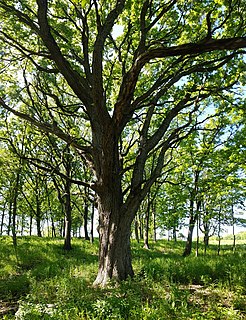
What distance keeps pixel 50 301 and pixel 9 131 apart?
14.7 metres

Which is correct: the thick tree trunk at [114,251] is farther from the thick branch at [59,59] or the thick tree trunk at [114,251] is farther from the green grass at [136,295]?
the thick branch at [59,59]

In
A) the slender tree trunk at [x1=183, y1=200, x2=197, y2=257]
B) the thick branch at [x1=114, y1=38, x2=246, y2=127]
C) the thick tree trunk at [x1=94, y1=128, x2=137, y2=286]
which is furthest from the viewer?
the slender tree trunk at [x1=183, y1=200, x2=197, y2=257]

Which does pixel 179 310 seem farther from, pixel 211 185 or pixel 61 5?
pixel 211 185

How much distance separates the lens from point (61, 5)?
7816 millimetres

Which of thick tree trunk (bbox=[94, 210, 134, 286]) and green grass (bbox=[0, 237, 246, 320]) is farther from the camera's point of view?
thick tree trunk (bbox=[94, 210, 134, 286])

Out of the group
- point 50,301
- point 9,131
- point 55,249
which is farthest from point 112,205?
point 9,131

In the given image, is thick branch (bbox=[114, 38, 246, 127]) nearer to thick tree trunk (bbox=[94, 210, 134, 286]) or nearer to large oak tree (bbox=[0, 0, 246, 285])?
large oak tree (bbox=[0, 0, 246, 285])

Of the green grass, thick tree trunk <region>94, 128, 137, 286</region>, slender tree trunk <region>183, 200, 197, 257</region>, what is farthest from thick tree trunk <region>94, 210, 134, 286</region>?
slender tree trunk <region>183, 200, 197, 257</region>

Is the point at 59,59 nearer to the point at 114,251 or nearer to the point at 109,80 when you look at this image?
the point at 109,80

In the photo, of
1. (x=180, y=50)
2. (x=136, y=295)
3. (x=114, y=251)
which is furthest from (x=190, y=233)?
(x=180, y=50)

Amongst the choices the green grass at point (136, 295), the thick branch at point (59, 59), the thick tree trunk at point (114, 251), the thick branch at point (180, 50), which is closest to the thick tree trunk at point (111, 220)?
the thick tree trunk at point (114, 251)

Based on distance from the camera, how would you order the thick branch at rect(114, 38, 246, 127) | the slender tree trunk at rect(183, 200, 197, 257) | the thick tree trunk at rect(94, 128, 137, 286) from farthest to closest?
the slender tree trunk at rect(183, 200, 197, 257) < the thick tree trunk at rect(94, 128, 137, 286) < the thick branch at rect(114, 38, 246, 127)

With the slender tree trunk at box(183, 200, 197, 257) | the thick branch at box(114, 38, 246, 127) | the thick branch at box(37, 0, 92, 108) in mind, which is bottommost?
the slender tree trunk at box(183, 200, 197, 257)

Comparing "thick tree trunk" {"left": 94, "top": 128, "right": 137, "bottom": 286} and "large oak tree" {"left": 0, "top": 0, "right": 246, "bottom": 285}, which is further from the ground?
"large oak tree" {"left": 0, "top": 0, "right": 246, "bottom": 285}
